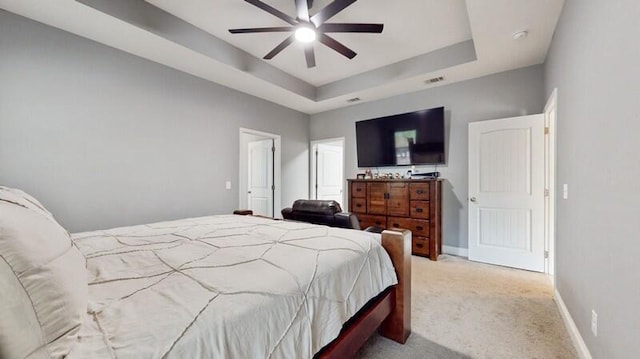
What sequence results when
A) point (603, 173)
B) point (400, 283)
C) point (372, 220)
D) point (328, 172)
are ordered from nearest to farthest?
1. point (603, 173)
2. point (400, 283)
3. point (372, 220)
4. point (328, 172)

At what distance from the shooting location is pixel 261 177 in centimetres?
541

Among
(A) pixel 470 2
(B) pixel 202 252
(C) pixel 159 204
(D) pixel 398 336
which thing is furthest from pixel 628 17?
(C) pixel 159 204

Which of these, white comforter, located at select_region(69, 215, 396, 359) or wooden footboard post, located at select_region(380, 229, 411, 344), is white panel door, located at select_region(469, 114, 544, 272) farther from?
white comforter, located at select_region(69, 215, 396, 359)

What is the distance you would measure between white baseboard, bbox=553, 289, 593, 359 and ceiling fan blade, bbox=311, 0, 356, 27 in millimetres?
2862

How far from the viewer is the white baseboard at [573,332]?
1.60m

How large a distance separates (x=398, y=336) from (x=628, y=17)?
2072mm

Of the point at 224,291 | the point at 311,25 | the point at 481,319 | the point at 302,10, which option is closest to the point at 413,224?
the point at 481,319

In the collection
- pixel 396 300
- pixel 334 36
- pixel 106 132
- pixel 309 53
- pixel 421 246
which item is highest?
pixel 334 36

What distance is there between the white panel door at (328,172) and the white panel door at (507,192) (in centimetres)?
276

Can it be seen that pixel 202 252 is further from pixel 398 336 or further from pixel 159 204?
pixel 159 204

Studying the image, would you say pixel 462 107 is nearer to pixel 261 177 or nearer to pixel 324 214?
pixel 324 214

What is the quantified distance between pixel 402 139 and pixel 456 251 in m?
1.94

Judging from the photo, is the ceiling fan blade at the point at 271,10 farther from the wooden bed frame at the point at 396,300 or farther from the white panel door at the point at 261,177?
the white panel door at the point at 261,177

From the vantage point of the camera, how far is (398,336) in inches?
70.2
